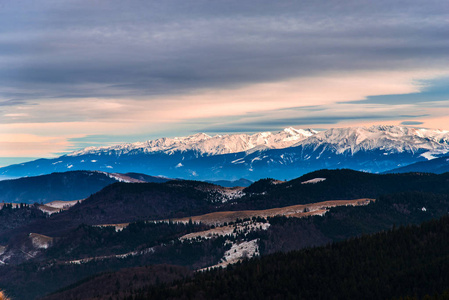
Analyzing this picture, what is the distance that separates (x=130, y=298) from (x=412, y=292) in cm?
9969

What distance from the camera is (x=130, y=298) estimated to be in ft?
642

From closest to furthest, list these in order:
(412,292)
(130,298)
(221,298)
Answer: (412,292) < (221,298) < (130,298)

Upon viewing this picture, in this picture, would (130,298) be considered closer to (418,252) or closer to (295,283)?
(295,283)

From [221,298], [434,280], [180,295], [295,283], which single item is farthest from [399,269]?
[180,295]

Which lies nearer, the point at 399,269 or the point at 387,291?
the point at 387,291

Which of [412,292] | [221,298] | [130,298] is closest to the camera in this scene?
[412,292]

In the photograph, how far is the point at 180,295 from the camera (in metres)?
189

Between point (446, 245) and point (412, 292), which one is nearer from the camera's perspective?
point (412, 292)

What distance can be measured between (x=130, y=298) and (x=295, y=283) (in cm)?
6154

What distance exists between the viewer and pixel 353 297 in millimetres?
171125

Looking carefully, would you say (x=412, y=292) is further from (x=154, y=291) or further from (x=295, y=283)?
(x=154, y=291)

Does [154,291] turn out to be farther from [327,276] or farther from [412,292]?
[412,292]

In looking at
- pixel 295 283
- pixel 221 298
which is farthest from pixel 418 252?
pixel 221 298

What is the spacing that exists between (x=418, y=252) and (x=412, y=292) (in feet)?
129
